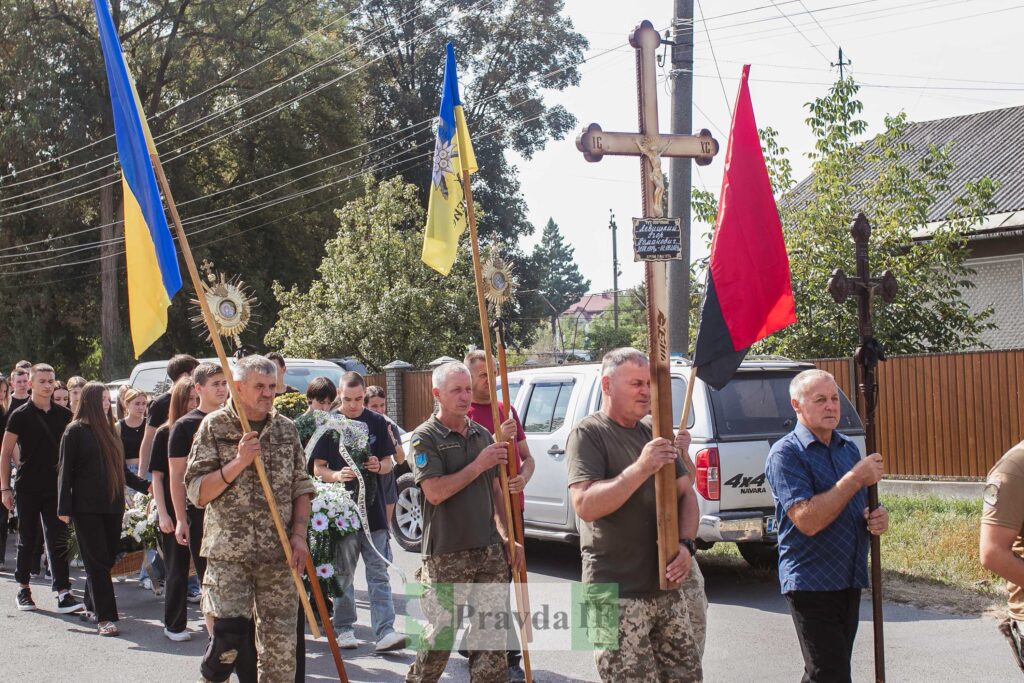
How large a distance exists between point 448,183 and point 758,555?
222 inches

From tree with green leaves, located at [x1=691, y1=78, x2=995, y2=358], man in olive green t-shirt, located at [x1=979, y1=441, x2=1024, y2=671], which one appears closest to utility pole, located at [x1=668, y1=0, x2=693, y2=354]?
tree with green leaves, located at [x1=691, y1=78, x2=995, y2=358]

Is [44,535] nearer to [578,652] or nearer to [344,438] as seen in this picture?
[344,438]

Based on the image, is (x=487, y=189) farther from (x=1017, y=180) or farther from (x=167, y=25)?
(x=1017, y=180)

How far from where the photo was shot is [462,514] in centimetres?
571

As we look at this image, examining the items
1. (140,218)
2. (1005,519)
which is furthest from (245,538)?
(1005,519)

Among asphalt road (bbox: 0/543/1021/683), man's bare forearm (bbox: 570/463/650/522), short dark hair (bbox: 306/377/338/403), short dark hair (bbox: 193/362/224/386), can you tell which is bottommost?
asphalt road (bbox: 0/543/1021/683)

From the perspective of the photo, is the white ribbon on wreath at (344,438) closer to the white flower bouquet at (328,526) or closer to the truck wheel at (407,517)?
the white flower bouquet at (328,526)

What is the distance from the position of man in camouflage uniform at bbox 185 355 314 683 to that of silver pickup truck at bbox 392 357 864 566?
297cm

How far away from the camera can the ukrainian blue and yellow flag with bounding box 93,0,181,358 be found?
18.3 feet

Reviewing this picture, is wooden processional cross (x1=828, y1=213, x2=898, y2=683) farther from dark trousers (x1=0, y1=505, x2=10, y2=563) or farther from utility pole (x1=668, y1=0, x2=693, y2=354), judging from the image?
dark trousers (x1=0, y1=505, x2=10, y2=563)

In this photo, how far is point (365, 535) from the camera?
25.6 feet

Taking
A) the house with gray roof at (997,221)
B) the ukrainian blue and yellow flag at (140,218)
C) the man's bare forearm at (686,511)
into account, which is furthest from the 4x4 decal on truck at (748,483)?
the house with gray roof at (997,221)

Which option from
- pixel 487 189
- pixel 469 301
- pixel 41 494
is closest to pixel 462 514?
pixel 41 494

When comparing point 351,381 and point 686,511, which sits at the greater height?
point 351,381
